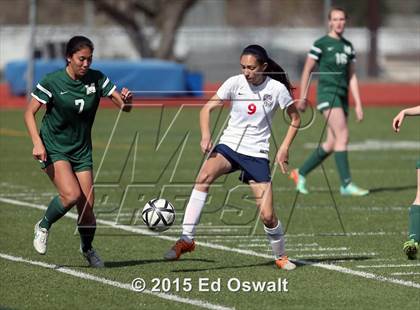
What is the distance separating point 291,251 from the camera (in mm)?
10000

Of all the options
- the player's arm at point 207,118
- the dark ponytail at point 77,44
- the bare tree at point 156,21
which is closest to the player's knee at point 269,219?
the player's arm at point 207,118

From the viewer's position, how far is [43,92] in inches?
349

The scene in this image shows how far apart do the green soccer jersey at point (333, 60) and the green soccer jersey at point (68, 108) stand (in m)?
5.47

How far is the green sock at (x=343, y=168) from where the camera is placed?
13.9 m

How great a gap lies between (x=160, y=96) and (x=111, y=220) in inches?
664

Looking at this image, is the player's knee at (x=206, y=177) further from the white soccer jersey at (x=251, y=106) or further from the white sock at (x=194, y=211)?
the white soccer jersey at (x=251, y=106)

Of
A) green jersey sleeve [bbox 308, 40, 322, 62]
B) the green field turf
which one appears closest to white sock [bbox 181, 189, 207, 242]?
the green field turf

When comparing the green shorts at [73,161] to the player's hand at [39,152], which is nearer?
the player's hand at [39,152]

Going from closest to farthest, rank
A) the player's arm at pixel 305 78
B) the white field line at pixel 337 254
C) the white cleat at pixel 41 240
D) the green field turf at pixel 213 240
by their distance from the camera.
Answer: the green field turf at pixel 213 240 < the white cleat at pixel 41 240 < the white field line at pixel 337 254 < the player's arm at pixel 305 78

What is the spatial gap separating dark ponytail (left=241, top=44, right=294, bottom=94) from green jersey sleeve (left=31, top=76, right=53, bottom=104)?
59.4 inches

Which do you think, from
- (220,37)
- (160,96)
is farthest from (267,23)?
(160,96)

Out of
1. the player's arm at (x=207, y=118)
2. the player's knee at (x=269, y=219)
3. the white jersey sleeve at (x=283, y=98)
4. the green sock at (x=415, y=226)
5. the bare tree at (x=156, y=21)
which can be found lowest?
the bare tree at (x=156, y=21)

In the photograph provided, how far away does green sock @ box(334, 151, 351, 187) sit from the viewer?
13.9m

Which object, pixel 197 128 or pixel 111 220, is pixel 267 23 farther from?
pixel 111 220
